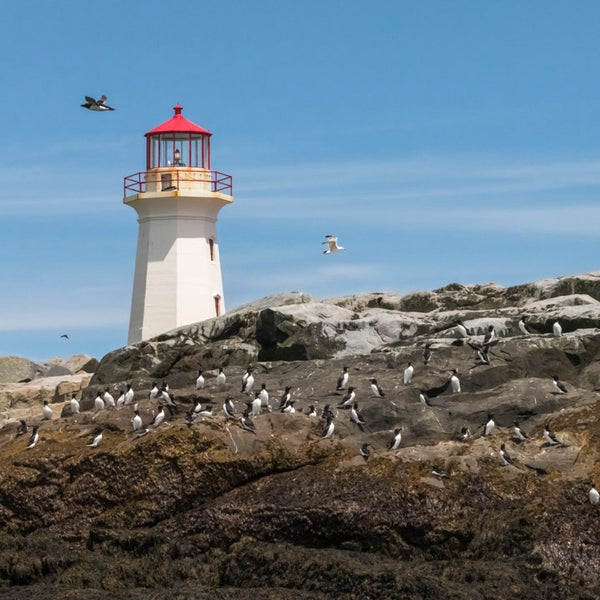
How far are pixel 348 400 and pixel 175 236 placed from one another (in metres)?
A: 17.6

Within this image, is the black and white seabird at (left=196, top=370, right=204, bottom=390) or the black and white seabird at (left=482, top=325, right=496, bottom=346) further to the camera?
the black and white seabird at (left=196, top=370, right=204, bottom=390)

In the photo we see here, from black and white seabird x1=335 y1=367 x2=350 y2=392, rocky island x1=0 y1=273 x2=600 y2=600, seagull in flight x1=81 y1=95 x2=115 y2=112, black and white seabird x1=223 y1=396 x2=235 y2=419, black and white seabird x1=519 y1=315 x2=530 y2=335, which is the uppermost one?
seagull in flight x1=81 y1=95 x2=115 y2=112

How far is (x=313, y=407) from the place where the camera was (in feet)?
93.1

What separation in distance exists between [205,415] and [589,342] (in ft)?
26.0

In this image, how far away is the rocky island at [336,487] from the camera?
2397 cm

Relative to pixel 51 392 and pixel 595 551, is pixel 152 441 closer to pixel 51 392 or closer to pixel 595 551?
pixel 595 551

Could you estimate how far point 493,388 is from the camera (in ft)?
96.2

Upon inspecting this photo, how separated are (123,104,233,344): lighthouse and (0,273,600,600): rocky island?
13589mm

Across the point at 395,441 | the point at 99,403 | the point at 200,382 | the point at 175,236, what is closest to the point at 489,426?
the point at 395,441

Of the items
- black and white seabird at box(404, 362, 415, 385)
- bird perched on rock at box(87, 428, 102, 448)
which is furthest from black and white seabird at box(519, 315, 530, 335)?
bird perched on rock at box(87, 428, 102, 448)

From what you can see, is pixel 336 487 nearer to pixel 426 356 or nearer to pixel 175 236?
pixel 426 356

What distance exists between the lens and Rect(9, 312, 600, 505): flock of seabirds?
87.4ft

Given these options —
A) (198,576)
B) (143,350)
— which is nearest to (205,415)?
(198,576)

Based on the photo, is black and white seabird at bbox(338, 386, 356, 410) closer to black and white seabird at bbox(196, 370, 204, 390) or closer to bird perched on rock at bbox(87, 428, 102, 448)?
black and white seabird at bbox(196, 370, 204, 390)
